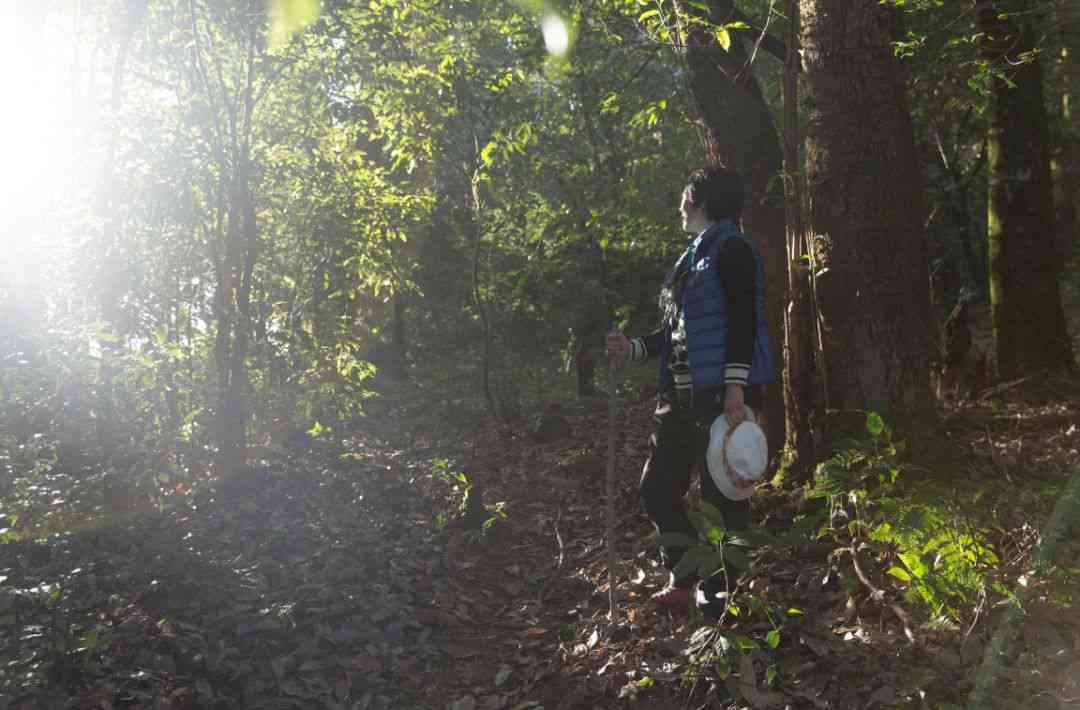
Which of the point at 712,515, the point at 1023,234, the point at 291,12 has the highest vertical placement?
the point at 1023,234

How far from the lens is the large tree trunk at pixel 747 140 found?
565cm

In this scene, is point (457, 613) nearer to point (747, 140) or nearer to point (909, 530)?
point (909, 530)

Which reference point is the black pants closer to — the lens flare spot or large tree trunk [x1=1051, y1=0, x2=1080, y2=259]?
the lens flare spot

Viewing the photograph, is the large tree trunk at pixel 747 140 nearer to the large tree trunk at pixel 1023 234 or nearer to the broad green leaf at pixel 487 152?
the broad green leaf at pixel 487 152

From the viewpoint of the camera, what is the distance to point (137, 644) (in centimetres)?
422

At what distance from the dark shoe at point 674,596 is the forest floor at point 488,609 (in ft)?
0.22

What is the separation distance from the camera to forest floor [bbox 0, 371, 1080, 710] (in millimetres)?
3412

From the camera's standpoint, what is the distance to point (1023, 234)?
8109mm

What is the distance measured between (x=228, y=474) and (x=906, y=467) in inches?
234

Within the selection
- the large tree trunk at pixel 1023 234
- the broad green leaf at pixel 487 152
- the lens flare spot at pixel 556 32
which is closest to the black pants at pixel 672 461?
the broad green leaf at pixel 487 152

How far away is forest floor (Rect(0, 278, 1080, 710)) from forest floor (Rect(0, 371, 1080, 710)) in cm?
1

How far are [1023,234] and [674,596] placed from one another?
6176 mm

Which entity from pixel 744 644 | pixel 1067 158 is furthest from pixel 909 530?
pixel 1067 158

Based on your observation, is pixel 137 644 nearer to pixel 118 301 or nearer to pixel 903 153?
pixel 118 301
